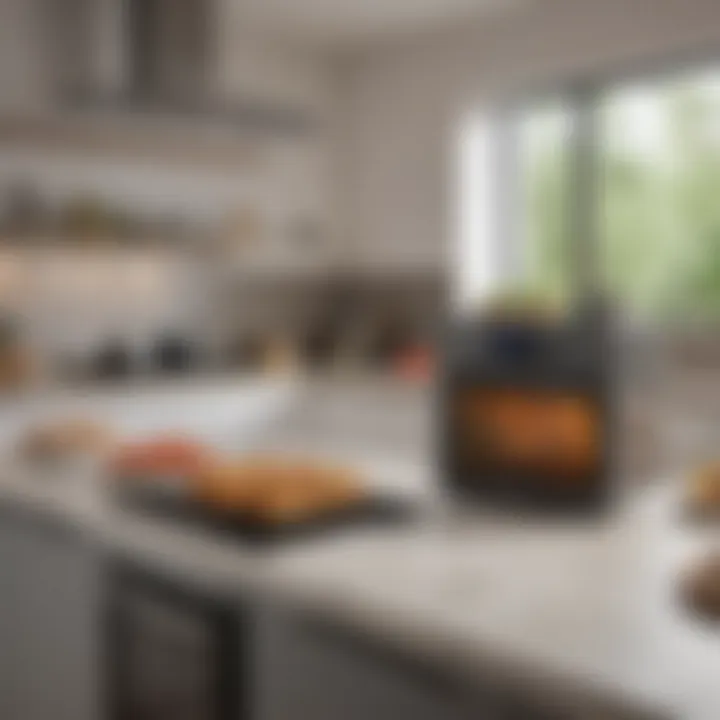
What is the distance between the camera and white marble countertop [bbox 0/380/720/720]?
105 cm

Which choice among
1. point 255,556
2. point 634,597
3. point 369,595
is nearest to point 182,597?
point 255,556

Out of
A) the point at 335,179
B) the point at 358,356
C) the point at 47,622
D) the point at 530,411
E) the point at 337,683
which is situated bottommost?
the point at 47,622

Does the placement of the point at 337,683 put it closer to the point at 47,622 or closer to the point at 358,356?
the point at 47,622

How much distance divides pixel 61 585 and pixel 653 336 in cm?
116

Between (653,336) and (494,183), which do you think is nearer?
(653,336)

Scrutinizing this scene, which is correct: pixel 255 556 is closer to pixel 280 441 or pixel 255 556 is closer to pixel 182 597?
pixel 182 597

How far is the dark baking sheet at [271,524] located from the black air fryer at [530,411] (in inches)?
7.7

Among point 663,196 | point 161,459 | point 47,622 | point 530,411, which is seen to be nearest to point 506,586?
point 530,411

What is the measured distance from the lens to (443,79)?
402cm

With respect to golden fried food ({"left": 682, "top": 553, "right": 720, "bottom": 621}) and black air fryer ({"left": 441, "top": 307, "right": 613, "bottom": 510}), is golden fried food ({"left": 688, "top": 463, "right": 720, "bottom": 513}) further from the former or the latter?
golden fried food ({"left": 682, "top": 553, "right": 720, "bottom": 621})

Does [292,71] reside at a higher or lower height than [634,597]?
higher

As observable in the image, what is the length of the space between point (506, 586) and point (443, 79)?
2.98m

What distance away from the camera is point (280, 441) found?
9.48 ft

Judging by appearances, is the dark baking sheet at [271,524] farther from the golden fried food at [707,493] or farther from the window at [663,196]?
the window at [663,196]
